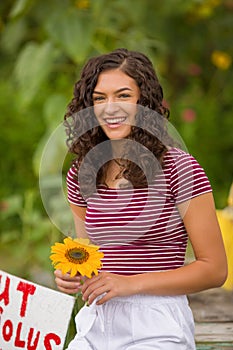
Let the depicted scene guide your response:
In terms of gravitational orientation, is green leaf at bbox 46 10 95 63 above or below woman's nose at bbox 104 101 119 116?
above

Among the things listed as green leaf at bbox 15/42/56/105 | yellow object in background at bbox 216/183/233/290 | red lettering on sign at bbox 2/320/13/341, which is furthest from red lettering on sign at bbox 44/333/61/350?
green leaf at bbox 15/42/56/105

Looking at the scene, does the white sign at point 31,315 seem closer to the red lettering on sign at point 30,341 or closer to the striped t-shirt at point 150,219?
the red lettering on sign at point 30,341

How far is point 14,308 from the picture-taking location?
7.11 feet

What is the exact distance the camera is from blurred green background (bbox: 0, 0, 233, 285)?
13.2ft

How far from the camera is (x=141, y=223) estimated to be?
1.93 meters

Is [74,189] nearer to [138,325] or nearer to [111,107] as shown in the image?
[111,107]

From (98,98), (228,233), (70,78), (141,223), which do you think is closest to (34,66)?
(70,78)

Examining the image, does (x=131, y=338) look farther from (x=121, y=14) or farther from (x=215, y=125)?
(x=215, y=125)

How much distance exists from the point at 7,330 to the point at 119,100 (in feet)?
2.02

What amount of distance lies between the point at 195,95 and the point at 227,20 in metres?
0.50

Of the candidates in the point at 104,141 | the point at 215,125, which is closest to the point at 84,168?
the point at 104,141

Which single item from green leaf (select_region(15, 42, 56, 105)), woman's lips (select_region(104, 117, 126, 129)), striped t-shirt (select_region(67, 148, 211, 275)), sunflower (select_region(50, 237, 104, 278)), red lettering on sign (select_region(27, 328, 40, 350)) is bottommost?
red lettering on sign (select_region(27, 328, 40, 350))

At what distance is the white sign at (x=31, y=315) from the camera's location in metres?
2.10

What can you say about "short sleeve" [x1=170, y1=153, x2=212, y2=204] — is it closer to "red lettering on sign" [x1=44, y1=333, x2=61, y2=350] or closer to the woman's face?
the woman's face
